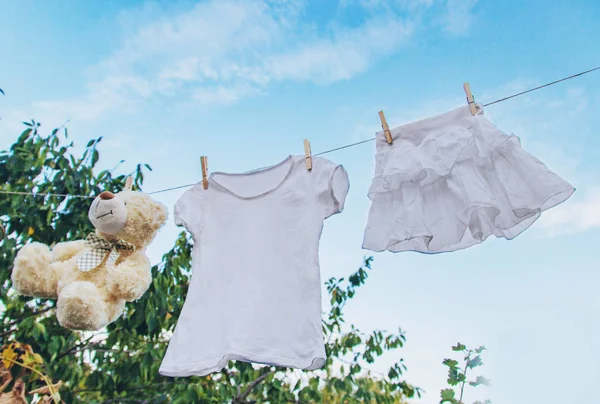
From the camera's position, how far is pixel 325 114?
2105mm

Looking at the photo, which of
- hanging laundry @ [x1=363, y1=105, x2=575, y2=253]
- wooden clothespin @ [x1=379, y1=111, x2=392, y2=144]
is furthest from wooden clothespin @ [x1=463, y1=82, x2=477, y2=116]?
wooden clothespin @ [x1=379, y1=111, x2=392, y2=144]

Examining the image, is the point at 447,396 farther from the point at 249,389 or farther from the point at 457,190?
the point at 249,389

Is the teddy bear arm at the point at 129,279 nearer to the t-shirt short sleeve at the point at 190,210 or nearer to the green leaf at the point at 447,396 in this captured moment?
the t-shirt short sleeve at the point at 190,210

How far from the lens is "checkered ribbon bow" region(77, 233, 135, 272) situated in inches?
57.0

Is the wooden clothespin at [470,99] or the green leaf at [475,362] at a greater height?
the wooden clothespin at [470,99]

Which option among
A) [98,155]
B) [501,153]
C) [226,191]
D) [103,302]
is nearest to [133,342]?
[98,155]

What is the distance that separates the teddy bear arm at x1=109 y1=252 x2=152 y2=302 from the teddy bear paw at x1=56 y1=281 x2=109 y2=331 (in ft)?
0.27

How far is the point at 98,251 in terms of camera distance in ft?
4.86

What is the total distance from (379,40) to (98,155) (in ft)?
4.86

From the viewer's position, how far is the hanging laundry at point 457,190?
4.79 ft

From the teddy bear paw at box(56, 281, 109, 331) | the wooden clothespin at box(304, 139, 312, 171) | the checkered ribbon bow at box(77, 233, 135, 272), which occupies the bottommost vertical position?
the teddy bear paw at box(56, 281, 109, 331)

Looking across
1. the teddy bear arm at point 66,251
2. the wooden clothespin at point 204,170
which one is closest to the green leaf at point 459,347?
the wooden clothespin at point 204,170

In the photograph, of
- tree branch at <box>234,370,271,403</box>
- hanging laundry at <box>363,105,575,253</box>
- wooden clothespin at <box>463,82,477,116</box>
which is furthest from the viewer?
tree branch at <box>234,370,271,403</box>

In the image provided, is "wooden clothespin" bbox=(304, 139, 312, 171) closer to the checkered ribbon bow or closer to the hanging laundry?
the hanging laundry
